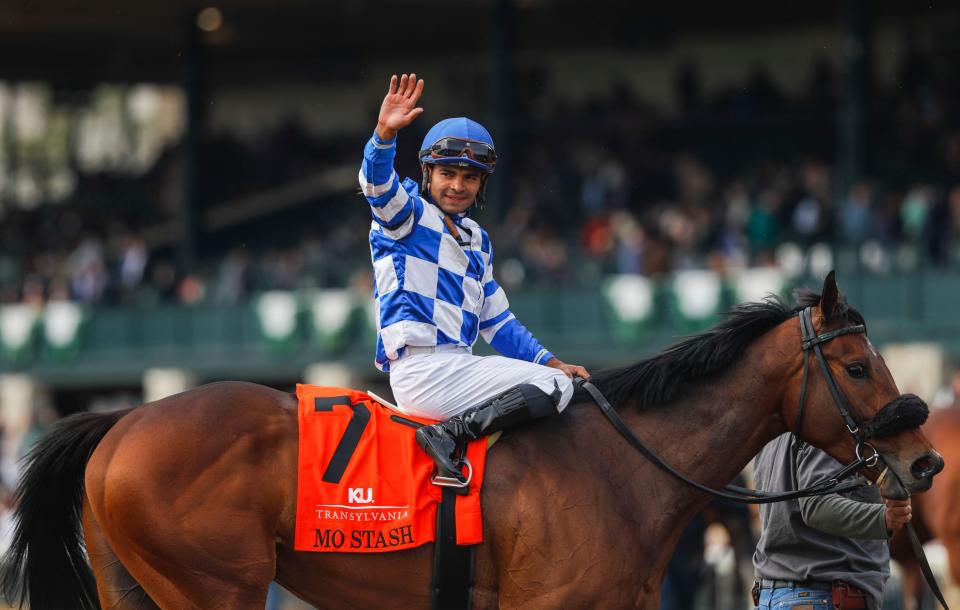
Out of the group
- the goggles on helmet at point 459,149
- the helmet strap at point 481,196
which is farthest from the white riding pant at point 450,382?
the goggles on helmet at point 459,149

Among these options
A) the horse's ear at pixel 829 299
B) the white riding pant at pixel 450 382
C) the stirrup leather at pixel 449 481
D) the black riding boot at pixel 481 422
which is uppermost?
the horse's ear at pixel 829 299

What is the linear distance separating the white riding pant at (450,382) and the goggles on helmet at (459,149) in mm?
603

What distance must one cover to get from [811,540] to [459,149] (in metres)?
1.69

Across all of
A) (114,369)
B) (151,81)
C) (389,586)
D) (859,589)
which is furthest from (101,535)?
(151,81)

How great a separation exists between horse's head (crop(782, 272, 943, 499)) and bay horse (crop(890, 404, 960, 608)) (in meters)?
2.84

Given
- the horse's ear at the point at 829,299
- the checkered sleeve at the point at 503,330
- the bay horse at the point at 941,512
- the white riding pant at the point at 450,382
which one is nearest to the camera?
the horse's ear at the point at 829,299

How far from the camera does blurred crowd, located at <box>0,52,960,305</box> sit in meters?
16.5

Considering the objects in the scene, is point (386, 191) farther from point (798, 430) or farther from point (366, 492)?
point (798, 430)

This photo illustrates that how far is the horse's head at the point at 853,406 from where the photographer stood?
14.6 feet

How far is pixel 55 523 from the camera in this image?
4.74 metres

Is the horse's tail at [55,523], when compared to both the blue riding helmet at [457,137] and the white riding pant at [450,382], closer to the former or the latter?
the white riding pant at [450,382]

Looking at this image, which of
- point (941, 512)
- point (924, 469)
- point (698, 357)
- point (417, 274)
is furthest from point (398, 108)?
point (941, 512)

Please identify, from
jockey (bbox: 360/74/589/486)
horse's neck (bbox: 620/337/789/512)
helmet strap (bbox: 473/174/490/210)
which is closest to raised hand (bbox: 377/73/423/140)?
jockey (bbox: 360/74/589/486)

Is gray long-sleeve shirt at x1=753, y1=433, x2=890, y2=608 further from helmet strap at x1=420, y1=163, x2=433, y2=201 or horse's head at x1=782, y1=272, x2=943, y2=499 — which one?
helmet strap at x1=420, y1=163, x2=433, y2=201
